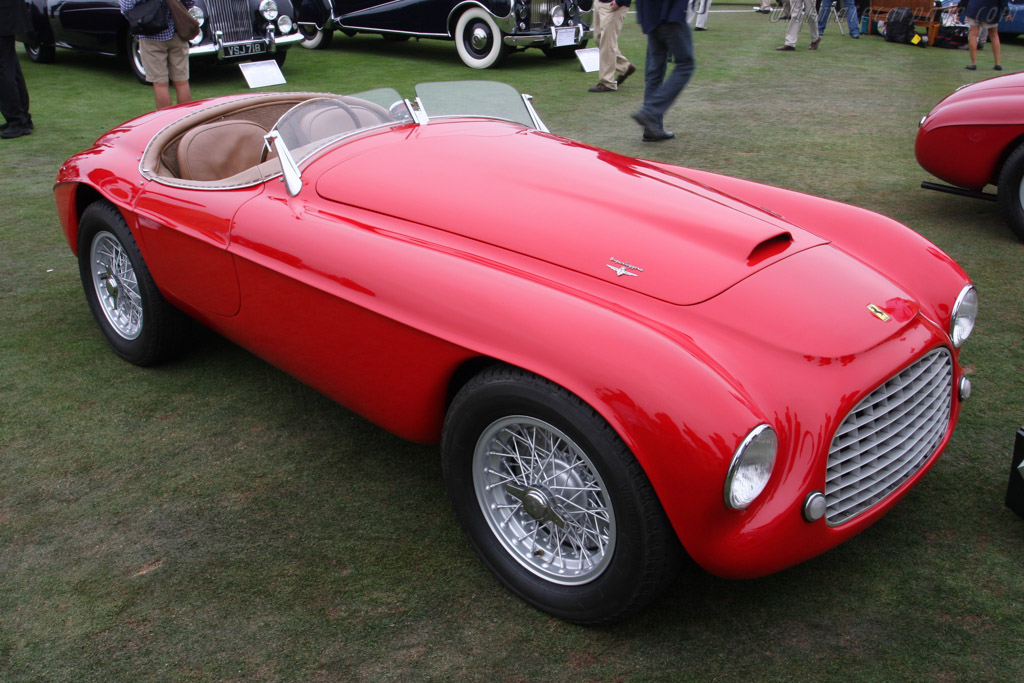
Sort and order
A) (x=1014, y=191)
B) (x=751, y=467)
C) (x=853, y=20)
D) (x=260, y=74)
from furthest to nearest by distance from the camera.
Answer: (x=853, y=20) < (x=260, y=74) < (x=1014, y=191) < (x=751, y=467)

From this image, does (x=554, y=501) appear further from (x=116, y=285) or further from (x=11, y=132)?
(x=11, y=132)

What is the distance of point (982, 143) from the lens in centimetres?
455

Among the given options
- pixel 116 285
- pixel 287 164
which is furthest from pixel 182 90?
pixel 287 164

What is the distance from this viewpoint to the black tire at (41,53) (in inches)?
405

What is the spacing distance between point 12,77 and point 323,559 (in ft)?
20.8

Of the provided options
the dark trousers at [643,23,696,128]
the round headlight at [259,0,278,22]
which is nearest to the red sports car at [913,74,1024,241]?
the dark trousers at [643,23,696,128]

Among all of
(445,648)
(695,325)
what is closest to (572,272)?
(695,325)

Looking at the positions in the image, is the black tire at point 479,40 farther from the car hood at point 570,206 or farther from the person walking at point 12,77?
the car hood at point 570,206

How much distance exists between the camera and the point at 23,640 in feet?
6.79

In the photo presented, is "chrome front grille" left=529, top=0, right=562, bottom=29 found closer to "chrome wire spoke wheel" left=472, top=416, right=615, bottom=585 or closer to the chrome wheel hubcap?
the chrome wheel hubcap

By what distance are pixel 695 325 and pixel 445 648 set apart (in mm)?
1034

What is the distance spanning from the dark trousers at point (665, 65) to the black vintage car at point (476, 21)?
3.86 m

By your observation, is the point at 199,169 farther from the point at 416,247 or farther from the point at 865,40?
the point at 865,40

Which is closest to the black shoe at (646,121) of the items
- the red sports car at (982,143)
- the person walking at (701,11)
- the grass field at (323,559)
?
the red sports car at (982,143)
